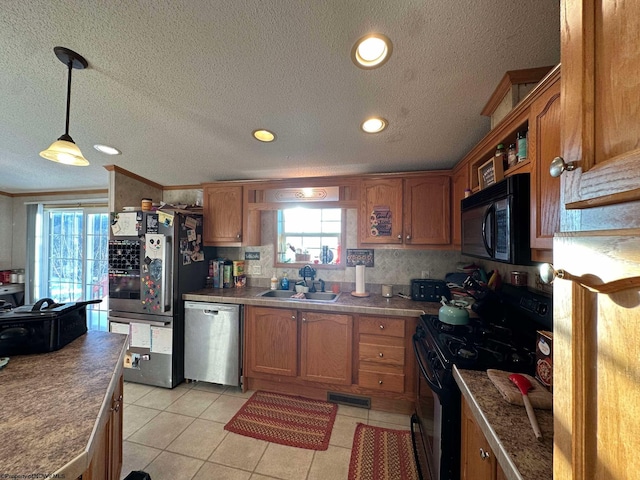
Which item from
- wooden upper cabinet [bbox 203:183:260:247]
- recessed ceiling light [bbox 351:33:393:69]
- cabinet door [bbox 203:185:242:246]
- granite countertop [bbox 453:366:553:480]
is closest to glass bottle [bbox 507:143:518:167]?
recessed ceiling light [bbox 351:33:393:69]

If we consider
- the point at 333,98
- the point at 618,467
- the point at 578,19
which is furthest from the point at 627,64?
the point at 333,98

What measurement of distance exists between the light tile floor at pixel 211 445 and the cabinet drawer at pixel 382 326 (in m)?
0.71

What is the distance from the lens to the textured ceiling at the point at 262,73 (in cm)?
96

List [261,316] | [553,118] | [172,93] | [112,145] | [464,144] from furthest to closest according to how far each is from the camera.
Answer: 1. [261,316]
2. [112,145]
3. [464,144]
4. [172,93]
5. [553,118]

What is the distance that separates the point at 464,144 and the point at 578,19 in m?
1.69

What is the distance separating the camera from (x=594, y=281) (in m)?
0.43

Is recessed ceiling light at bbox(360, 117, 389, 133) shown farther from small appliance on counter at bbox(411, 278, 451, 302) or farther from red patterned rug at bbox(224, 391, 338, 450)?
red patterned rug at bbox(224, 391, 338, 450)

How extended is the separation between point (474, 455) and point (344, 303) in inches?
55.0

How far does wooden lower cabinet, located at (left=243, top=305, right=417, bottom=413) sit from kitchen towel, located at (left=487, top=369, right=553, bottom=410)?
3.70 feet

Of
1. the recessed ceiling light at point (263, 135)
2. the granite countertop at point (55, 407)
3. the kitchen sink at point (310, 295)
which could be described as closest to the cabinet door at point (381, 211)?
the kitchen sink at point (310, 295)

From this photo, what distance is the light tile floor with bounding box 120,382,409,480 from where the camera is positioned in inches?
61.7

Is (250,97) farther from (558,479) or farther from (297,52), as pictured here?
(558,479)

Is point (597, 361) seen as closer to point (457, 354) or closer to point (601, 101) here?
point (601, 101)

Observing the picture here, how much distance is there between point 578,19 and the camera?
18.7 inches
